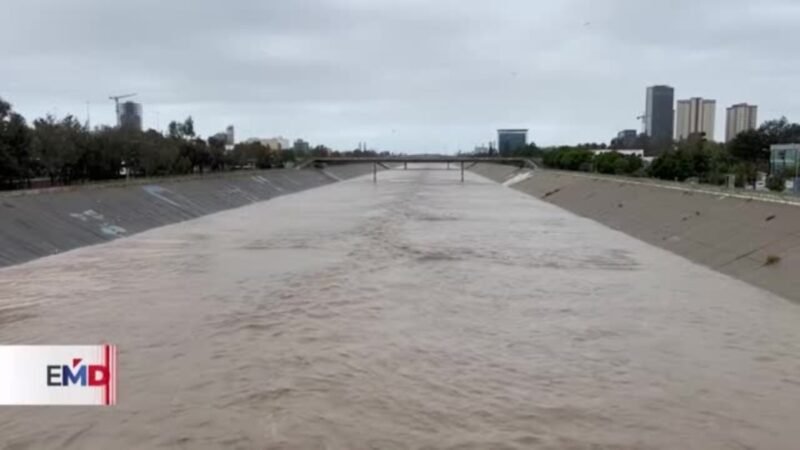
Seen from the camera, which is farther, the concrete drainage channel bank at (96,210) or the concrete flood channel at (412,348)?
the concrete drainage channel bank at (96,210)

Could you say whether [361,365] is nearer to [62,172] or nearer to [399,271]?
[399,271]

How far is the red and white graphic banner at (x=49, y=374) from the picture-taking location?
273 inches

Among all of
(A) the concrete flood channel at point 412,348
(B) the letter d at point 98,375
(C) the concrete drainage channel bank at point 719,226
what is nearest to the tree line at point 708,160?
(C) the concrete drainage channel bank at point 719,226

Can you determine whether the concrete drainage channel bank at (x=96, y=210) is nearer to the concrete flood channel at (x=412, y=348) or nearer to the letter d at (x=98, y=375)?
the concrete flood channel at (x=412, y=348)

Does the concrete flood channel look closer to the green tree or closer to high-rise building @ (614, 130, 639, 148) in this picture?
the green tree

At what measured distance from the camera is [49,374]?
690 cm

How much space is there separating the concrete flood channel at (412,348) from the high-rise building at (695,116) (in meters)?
151

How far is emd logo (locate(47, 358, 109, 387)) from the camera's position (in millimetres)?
6945

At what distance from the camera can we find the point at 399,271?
2102 cm

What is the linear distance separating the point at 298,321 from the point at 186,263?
Answer: 972 cm

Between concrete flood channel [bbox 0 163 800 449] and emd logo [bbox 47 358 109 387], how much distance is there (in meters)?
1.15

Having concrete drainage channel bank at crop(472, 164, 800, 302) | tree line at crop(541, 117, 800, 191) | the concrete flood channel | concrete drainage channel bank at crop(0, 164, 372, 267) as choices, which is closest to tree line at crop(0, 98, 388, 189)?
concrete drainage channel bank at crop(0, 164, 372, 267)

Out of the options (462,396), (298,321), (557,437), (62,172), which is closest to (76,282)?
(298,321)

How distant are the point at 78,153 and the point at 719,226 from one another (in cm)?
3950
